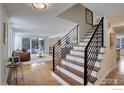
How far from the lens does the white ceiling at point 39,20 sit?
3393 millimetres

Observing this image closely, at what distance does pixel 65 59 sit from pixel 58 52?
1.11 ft

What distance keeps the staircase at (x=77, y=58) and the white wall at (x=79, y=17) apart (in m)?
0.20

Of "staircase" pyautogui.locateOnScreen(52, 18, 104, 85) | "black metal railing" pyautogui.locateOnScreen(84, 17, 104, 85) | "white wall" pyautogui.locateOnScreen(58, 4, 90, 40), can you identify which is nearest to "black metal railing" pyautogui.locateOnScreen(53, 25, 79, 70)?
"staircase" pyautogui.locateOnScreen(52, 18, 104, 85)

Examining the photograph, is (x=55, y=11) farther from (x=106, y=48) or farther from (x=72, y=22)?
(x=106, y=48)

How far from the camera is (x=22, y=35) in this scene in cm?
282

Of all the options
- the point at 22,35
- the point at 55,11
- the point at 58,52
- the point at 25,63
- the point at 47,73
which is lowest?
the point at 47,73

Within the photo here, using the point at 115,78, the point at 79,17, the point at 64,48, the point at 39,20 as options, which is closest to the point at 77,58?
the point at 64,48

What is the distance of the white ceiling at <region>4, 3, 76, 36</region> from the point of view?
11.1ft

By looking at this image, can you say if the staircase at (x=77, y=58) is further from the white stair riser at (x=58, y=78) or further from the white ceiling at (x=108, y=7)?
the white ceiling at (x=108, y=7)

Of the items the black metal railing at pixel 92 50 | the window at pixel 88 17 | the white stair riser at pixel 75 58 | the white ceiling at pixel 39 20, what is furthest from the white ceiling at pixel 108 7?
the window at pixel 88 17

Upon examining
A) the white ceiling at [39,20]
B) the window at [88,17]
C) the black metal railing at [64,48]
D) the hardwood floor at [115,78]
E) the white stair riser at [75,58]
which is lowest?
the hardwood floor at [115,78]

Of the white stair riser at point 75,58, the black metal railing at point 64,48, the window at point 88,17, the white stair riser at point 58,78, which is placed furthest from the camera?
the window at point 88,17
